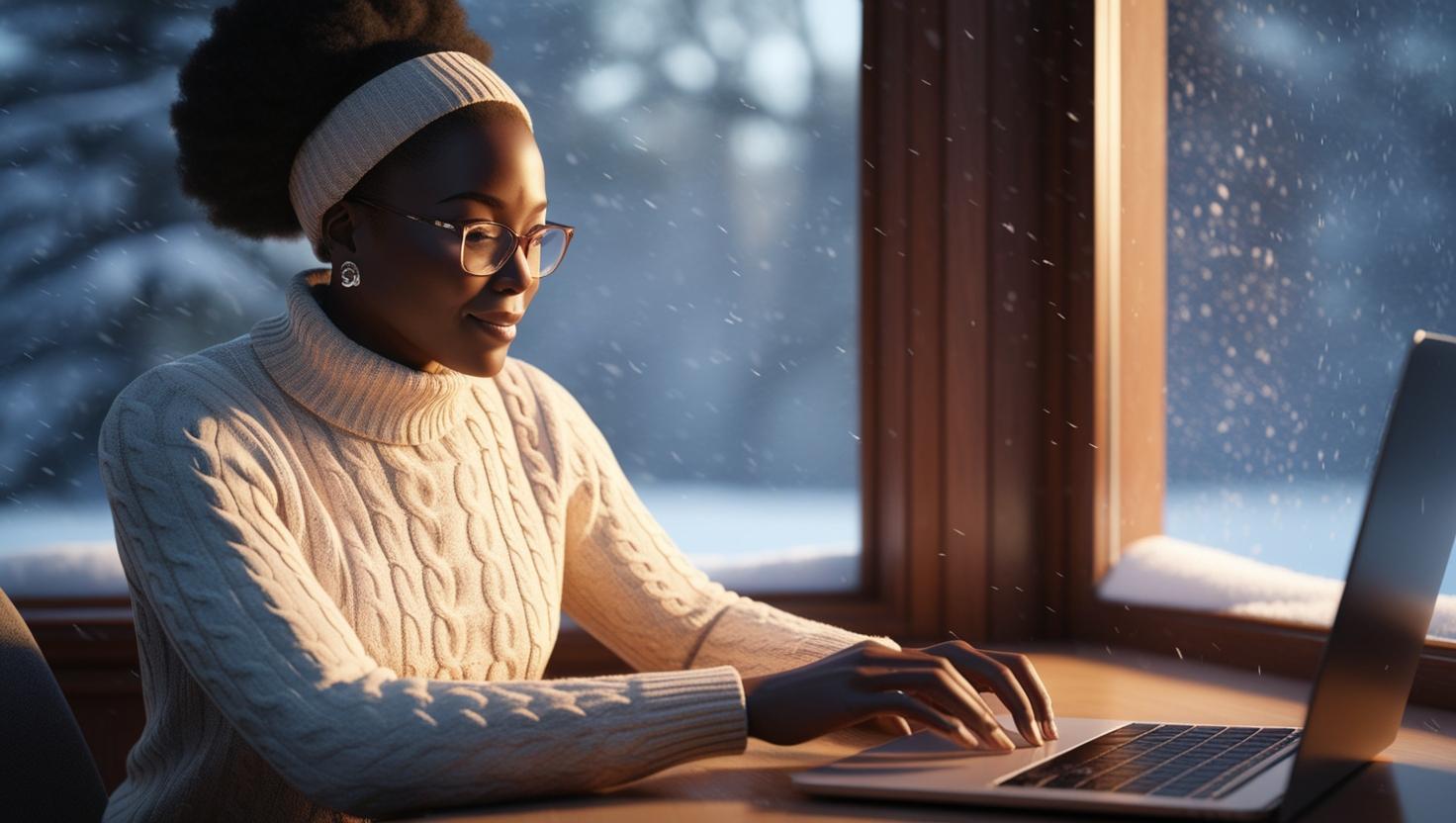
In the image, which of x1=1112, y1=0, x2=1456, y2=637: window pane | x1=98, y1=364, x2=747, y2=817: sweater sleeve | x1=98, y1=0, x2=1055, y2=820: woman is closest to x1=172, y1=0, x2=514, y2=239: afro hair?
x1=98, y1=0, x2=1055, y2=820: woman

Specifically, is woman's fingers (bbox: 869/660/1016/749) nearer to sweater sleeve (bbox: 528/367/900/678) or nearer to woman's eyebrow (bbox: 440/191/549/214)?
sweater sleeve (bbox: 528/367/900/678)

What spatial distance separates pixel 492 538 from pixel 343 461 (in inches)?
5.8

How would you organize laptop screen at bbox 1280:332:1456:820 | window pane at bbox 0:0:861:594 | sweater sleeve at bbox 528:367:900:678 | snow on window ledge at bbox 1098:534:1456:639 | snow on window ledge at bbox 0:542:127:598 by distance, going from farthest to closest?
window pane at bbox 0:0:861:594 < snow on window ledge at bbox 0:542:127:598 < snow on window ledge at bbox 1098:534:1456:639 < sweater sleeve at bbox 528:367:900:678 < laptop screen at bbox 1280:332:1456:820

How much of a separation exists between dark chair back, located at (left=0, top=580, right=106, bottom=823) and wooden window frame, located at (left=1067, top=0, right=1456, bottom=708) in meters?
1.18

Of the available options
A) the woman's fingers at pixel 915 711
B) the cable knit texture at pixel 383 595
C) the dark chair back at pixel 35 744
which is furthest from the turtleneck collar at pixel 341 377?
the woman's fingers at pixel 915 711

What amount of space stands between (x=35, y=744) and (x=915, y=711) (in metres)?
0.77

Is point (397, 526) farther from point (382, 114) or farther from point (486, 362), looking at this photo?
point (382, 114)

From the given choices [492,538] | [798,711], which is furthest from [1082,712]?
[492,538]

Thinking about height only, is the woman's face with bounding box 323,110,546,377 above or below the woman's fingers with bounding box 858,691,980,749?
above

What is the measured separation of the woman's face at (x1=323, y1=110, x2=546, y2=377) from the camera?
1077 millimetres

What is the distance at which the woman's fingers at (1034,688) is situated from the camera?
0.94m

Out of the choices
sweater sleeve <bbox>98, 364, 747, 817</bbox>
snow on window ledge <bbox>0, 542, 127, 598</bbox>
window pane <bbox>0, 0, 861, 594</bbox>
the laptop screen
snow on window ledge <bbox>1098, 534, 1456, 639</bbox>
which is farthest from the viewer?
window pane <bbox>0, 0, 861, 594</bbox>

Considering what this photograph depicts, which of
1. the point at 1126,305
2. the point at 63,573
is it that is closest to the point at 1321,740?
the point at 1126,305

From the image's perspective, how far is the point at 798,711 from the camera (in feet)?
2.91
